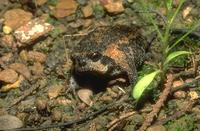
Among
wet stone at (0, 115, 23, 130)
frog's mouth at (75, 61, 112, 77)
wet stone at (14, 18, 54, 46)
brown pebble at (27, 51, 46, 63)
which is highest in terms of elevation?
wet stone at (14, 18, 54, 46)

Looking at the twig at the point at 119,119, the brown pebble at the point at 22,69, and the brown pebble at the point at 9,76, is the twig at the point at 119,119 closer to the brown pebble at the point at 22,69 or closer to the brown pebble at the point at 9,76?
the brown pebble at the point at 22,69

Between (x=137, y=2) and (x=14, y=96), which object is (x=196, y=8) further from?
(x=14, y=96)

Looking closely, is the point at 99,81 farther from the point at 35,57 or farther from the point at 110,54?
the point at 35,57

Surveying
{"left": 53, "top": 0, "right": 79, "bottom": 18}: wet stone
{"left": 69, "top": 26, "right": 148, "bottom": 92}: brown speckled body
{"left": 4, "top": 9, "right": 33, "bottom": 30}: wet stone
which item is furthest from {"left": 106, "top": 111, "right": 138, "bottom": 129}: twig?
{"left": 4, "top": 9, "right": 33, "bottom": 30}: wet stone

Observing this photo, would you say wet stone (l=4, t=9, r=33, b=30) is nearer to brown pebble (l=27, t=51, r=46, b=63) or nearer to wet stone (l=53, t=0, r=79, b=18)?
wet stone (l=53, t=0, r=79, b=18)

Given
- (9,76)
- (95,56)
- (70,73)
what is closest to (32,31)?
(9,76)

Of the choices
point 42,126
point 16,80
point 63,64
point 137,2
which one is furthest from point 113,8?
point 42,126

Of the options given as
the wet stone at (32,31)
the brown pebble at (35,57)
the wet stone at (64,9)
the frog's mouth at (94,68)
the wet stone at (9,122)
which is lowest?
the wet stone at (9,122)

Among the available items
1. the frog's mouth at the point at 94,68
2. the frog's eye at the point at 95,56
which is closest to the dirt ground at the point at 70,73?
the frog's mouth at the point at 94,68
